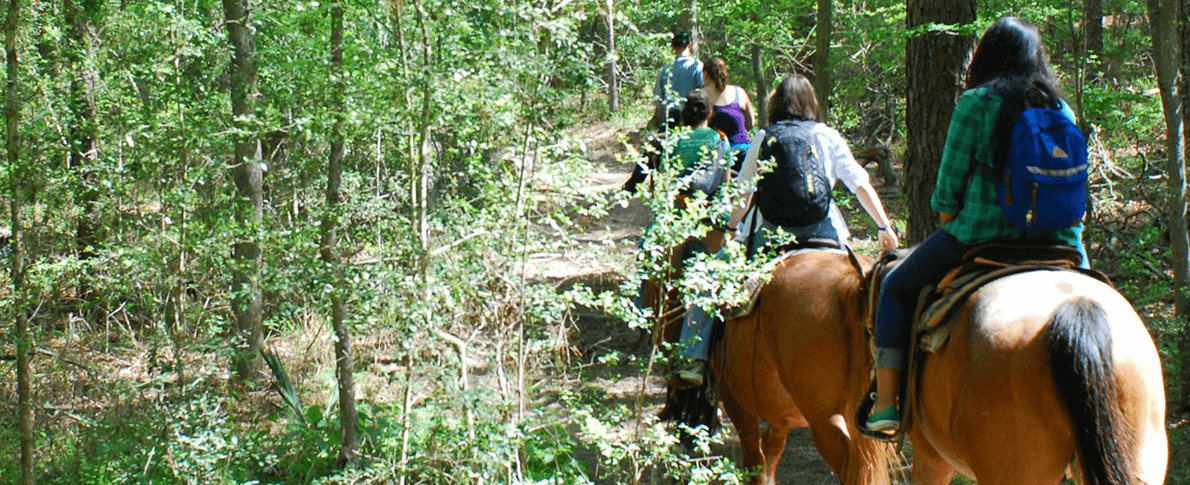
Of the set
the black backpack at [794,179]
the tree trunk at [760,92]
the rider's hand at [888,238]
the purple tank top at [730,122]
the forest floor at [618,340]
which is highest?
the tree trunk at [760,92]

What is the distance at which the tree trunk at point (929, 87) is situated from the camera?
695 centimetres

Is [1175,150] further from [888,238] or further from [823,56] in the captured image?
[823,56]

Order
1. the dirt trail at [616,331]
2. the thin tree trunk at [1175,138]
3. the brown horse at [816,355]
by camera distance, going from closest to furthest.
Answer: the dirt trail at [616,331], the brown horse at [816,355], the thin tree trunk at [1175,138]

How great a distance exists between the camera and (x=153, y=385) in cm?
548

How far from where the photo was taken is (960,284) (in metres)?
3.81

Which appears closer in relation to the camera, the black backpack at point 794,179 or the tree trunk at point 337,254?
the tree trunk at point 337,254

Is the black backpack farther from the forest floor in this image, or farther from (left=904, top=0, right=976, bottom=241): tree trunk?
(left=904, top=0, right=976, bottom=241): tree trunk

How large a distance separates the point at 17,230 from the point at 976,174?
508 centimetres

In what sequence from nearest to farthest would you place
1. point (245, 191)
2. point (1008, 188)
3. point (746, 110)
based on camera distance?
point (1008, 188) < point (245, 191) < point (746, 110)

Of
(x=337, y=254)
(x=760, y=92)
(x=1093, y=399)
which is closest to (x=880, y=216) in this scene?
(x=1093, y=399)

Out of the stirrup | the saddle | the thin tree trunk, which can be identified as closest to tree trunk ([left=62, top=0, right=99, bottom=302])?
the stirrup

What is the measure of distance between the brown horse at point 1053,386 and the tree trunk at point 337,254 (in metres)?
2.66

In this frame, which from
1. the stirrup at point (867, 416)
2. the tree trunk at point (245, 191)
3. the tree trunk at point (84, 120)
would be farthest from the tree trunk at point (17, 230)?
the stirrup at point (867, 416)

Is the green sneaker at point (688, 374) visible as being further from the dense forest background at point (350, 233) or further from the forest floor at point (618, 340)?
the dense forest background at point (350, 233)
